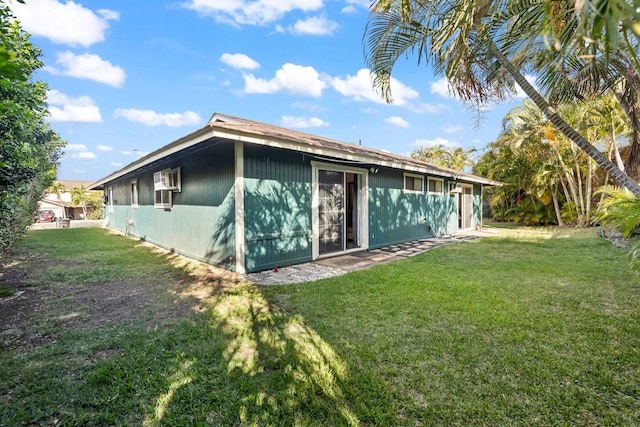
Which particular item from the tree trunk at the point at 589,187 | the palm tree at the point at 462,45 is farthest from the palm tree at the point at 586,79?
the tree trunk at the point at 589,187

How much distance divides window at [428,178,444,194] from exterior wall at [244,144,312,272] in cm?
620

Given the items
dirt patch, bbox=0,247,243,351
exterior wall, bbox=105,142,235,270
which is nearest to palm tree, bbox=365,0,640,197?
exterior wall, bbox=105,142,235,270

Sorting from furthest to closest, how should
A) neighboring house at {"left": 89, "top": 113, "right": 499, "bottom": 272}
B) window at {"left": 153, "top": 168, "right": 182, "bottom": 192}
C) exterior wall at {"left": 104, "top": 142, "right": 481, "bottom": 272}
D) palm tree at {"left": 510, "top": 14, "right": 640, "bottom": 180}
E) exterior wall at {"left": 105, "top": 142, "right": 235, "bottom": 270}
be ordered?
window at {"left": 153, "top": 168, "right": 182, "bottom": 192} < exterior wall at {"left": 105, "top": 142, "right": 235, "bottom": 270} < exterior wall at {"left": 104, "top": 142, "right": 481, "bottom": 272} < neighboring house at {"left": 89, "top": 113, "right": 499, "bottom": 272} < palm tree at {"left": 510, "top": 14, "right": 640, "bottom": 180}

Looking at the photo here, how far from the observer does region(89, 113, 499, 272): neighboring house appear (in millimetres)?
5500

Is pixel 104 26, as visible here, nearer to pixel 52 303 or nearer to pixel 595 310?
pixel 52 303

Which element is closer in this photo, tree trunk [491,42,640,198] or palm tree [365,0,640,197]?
tree trunk [491,42,640,198]

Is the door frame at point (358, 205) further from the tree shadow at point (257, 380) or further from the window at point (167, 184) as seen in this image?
the window at point (167, 184)

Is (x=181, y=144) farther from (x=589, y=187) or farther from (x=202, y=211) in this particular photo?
(x=589, y=187)

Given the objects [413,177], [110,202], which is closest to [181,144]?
[413,177]

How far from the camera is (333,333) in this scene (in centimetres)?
305

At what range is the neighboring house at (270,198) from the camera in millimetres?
5500

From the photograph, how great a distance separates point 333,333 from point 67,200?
5152cm

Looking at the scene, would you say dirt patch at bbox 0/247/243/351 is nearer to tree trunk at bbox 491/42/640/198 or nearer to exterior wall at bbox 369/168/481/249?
exterior wall at bbox 369/168/481/249

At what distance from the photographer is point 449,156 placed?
23375 millimetres
